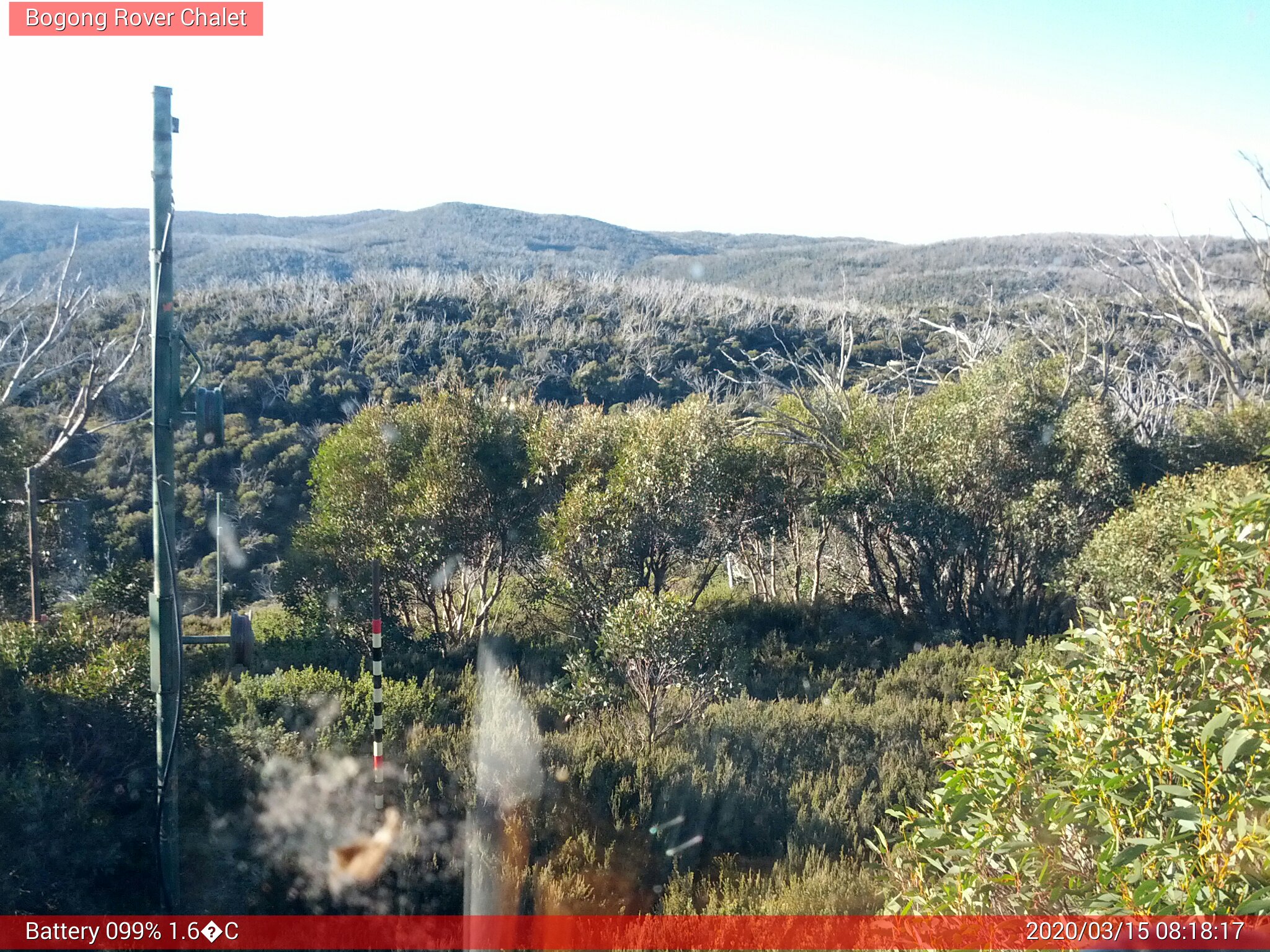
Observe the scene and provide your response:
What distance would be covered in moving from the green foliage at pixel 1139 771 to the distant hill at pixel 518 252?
41.1 metres

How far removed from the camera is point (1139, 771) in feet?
9.24

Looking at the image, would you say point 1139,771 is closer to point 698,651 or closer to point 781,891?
point 781,891

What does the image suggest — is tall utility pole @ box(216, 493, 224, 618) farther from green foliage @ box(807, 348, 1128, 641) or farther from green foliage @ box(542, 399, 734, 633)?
green foliage @ box(807, 348, 1128, 641)

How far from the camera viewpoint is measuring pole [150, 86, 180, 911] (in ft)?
15.9

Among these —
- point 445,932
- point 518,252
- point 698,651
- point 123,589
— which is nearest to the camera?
point 445,932

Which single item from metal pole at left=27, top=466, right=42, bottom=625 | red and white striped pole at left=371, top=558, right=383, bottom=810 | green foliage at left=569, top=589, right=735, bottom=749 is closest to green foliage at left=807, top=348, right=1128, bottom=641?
green foliage at left=569, top=589, right=735, bottom=749

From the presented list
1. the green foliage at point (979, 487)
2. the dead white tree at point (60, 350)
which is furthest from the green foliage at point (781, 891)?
the dead white tree at point (60, 350)

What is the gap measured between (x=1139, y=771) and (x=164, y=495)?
4.54m

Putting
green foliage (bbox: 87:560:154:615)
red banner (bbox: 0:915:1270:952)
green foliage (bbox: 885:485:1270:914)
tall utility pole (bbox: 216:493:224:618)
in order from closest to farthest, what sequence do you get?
Result: green foliage (bbox: 885:485:1270:914)
red banner (bbox: 0:915:1270:952)
tall utility pole (bbox: 216:493:224:618)
green foliage (bbox: 87:560:154:615)

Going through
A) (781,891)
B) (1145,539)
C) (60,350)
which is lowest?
(781,891)

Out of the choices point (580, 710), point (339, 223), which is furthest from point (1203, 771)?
point (339, 223)

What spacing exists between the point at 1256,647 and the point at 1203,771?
0.45 m

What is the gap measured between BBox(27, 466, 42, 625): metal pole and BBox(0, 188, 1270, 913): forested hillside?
239mm

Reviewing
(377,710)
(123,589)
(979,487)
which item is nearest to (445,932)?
(377,710)
